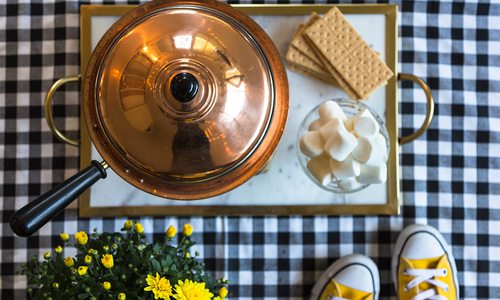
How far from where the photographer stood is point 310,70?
81 centimetres

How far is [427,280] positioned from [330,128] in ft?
1.18

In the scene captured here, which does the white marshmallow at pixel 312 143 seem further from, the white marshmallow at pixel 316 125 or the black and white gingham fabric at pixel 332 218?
the black and white gingham fabric at pixel 332 218

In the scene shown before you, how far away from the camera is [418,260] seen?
2.85 ft

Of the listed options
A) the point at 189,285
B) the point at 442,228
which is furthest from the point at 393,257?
the point at 189,285

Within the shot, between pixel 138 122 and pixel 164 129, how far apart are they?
3 centimetres

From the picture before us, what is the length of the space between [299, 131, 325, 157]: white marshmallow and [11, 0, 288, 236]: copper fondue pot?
0.42 feet

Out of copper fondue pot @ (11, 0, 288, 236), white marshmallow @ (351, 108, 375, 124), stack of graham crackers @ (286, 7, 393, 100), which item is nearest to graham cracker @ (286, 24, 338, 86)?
stack of graham crackers @ (286, 7, 393, 100)

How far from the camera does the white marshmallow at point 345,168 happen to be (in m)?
0.69

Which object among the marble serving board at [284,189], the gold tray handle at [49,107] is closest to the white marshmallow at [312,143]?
the marble serving board at [284,189]

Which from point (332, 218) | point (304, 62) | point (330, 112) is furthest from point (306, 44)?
point (332, 218)

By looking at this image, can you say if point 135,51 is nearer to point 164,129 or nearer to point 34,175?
point 164,129

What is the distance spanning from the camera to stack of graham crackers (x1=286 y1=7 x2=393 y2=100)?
789 mm

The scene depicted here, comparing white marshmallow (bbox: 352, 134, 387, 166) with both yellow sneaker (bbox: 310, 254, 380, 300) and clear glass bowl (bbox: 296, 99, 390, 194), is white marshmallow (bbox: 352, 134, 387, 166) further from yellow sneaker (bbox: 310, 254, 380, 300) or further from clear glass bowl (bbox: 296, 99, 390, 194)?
yellow sneaker (bbox: 310, 254, 380, 300)

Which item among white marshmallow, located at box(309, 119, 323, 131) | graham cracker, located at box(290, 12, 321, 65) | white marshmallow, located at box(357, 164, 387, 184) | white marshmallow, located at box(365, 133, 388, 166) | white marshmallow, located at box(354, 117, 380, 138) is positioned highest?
graham cracker, located at box(290, 12, 321, 65)
